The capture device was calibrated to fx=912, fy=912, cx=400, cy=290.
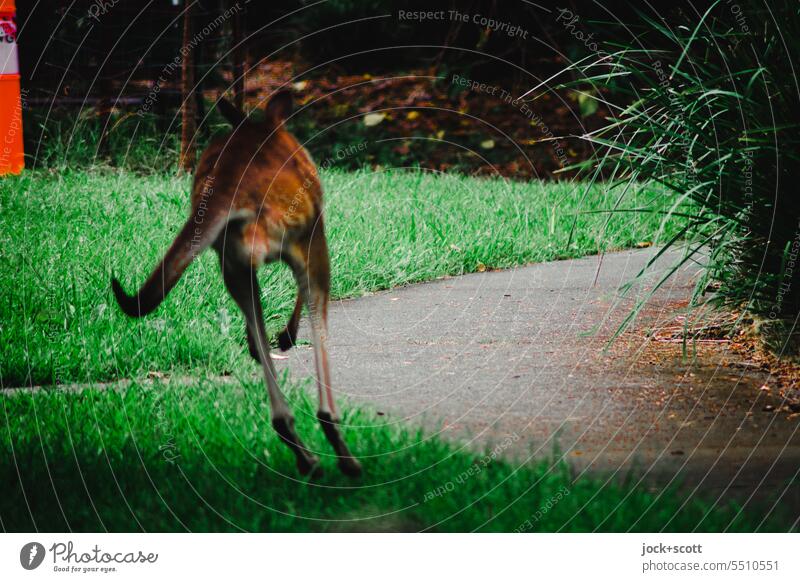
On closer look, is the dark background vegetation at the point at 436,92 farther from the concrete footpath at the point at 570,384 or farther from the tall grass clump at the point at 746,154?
the concrete footpath at the point at 570,384

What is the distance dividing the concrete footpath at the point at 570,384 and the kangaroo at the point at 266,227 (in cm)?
64

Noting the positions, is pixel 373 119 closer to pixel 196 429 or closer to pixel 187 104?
pixel 187 104

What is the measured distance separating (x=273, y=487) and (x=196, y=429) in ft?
1.76

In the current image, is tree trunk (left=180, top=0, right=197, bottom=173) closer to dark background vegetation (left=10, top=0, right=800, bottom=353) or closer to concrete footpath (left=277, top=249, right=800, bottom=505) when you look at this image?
dark background vegetation (left=10, top=0, right=800, bottom=353)

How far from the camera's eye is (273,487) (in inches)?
114

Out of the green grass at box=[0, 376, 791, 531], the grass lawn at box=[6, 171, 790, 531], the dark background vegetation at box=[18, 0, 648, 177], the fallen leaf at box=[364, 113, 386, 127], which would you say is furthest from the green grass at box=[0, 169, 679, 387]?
the fallen leaf at box=[364, 113, 386, 127]

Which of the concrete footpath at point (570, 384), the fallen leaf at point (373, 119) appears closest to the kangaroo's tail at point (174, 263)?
the concrete footpath at point (570, 384)

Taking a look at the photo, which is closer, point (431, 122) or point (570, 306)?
point (570, 306)

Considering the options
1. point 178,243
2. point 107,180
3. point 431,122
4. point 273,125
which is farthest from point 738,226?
point 431,122

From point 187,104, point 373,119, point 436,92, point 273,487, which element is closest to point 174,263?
point 273,487

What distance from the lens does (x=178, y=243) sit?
2.61 meters

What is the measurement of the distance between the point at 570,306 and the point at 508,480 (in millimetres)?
2344

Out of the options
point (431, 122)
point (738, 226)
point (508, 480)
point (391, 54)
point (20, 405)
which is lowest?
point (508, 480)

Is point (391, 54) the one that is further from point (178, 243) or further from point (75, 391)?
point (178, 243)
